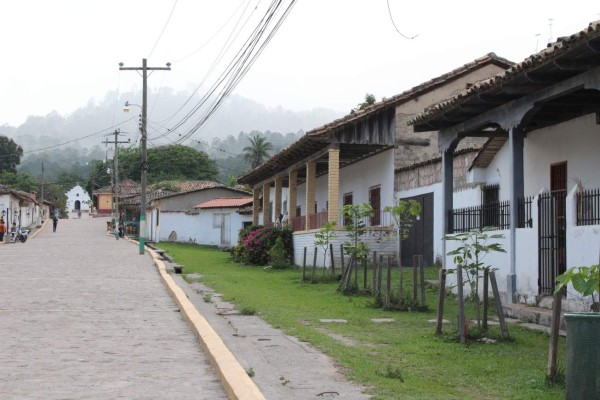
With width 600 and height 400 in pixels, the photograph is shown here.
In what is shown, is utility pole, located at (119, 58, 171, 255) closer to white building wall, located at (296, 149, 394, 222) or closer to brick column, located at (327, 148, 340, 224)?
white building wall, located at (296, 149, 394, 222)

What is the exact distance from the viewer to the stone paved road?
21.9 ft

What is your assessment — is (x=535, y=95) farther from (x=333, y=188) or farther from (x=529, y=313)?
(x=333, y=188)

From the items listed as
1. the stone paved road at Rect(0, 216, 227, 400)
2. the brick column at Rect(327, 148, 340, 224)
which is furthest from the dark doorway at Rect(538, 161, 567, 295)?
the brick column at Rect(327, 148, 340, 224)

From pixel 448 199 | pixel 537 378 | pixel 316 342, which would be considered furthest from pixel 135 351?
pixel 448 199

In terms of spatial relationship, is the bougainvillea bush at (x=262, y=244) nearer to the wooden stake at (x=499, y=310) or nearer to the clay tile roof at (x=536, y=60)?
the clay tile roof at (x=536, y=60)

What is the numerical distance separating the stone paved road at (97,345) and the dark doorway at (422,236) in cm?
725

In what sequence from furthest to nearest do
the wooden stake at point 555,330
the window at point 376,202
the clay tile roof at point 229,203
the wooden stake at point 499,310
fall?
the clay tile roof at point 229,203 < the window at point 376,202 < the wooden stake at point 499,310 < the wooden stake at point 555,330

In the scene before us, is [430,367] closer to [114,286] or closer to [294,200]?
[114,286]

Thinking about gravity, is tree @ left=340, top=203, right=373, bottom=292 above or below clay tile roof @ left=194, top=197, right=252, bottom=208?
below

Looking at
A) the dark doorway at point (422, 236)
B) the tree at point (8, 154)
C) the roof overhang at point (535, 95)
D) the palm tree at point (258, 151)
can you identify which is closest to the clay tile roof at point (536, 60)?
the roof overhang at point (535, 95)

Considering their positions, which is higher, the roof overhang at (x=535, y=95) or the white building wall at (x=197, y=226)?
the roof overhang at (x=535, y=95)

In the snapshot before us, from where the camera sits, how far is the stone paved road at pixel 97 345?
21.9 ft

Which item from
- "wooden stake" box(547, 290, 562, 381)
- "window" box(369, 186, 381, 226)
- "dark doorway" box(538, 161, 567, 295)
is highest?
"window" box(369, 186, 381, 226)

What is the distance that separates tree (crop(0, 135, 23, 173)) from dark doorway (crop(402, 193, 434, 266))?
76.0m
